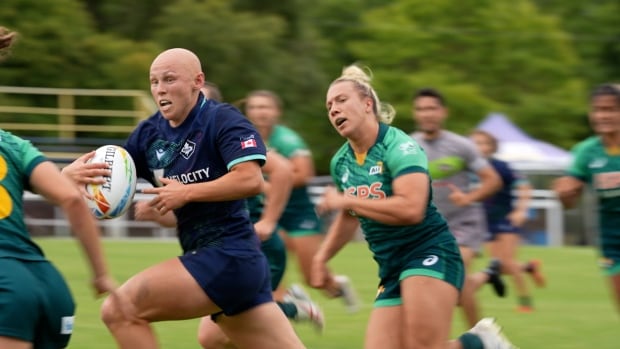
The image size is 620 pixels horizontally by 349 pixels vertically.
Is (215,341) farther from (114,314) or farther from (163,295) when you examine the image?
(114,314)

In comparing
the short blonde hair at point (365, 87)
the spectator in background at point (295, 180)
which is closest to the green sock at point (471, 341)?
the short blonde hair at point (365, 87)

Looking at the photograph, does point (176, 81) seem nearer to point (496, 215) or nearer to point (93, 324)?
point (93, 324)

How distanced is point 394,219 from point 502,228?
24.2 feet

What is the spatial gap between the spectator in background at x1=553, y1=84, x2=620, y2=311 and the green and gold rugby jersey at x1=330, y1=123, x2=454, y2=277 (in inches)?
77.0

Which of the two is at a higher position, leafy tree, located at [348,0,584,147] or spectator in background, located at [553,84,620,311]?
spectator in background, located at [553,84,620,311]

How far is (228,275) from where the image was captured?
5.91 m

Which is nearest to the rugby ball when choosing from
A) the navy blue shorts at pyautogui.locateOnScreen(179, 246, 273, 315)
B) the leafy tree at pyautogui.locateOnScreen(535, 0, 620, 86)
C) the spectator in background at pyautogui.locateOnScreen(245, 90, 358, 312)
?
the navy blue shorts at pyautogui.locateOnScreen(179, 246, 273, 315)

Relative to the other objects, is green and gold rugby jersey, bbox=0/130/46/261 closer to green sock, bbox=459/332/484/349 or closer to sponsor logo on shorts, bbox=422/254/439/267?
sponsor logo on shorts, bbox=422/254/439/267

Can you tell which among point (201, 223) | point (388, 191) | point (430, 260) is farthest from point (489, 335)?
point (201, 223)

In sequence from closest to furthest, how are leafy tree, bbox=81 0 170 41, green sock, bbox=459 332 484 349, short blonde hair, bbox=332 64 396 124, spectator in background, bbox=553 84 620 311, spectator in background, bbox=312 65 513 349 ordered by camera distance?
spectator in background, bbox=312 65 513 349 → short blonde hair, bbox=332 64 396 124 → green sock, bbox=459 332 484 349 → spectator in background, bbox=553 84 620 311 → leafy tree, bbox=81 0 170 41

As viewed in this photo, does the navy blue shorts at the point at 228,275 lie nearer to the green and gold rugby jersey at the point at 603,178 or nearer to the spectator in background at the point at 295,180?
the green and gold rugby jersey at the point at 603,178

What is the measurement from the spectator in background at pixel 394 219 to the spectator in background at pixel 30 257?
1.62 m

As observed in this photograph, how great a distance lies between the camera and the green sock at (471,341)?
6.66 m

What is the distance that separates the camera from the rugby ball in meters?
5.98
